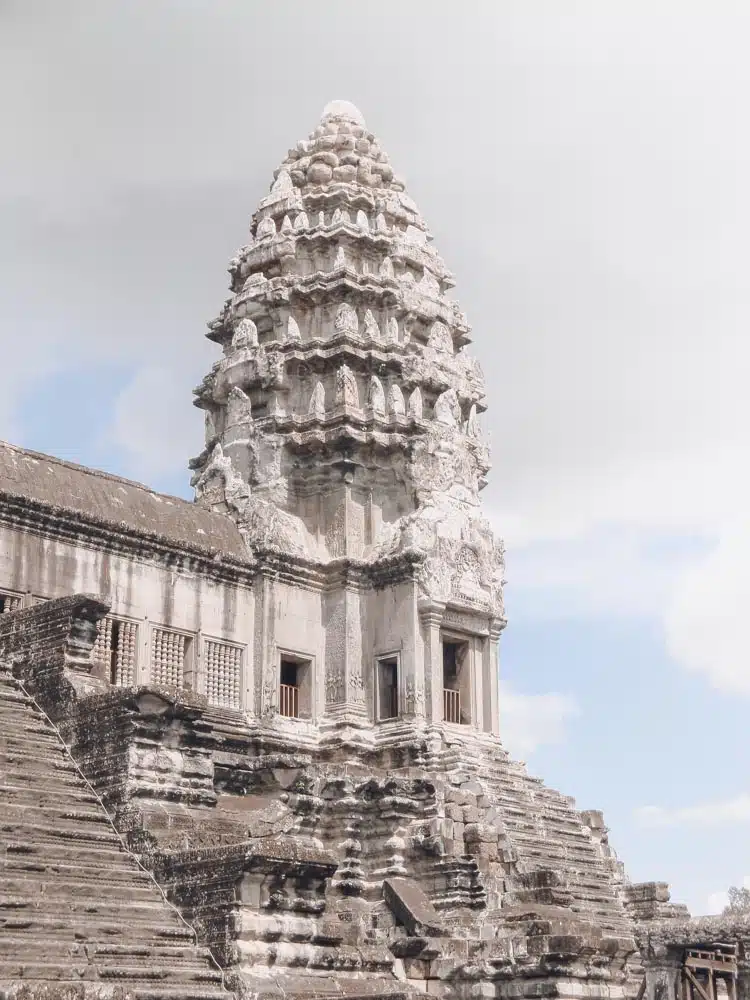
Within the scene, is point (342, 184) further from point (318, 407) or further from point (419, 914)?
point (419, 914)

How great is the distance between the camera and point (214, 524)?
28828 millimetres

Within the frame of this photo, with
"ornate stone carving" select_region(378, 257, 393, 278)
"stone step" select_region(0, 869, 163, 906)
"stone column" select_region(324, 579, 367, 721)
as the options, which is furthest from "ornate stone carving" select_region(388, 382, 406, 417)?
"stone step" select_region(0, 869, 163, 906)

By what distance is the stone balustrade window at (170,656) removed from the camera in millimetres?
26375

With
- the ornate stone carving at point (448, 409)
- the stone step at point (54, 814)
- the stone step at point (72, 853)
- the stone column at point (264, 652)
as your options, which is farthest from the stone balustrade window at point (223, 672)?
the stone step at point (72, 853)

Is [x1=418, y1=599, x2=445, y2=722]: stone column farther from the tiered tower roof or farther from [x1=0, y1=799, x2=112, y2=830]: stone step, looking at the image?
[x1=0, y1=799, x2=112, y2=830]: stone step

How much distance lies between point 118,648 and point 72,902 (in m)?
9.50

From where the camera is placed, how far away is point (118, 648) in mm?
25812

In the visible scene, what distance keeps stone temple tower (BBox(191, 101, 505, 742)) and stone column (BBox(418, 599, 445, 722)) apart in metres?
0.03

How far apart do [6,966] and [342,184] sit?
21566 mm

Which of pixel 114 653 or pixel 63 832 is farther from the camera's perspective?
pixel 114 653

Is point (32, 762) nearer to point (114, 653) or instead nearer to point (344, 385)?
point (114, 653)

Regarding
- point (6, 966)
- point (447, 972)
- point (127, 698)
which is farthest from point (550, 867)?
point (6, 966)

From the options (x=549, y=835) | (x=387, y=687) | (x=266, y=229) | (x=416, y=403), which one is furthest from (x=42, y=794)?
(x=266, y=229)

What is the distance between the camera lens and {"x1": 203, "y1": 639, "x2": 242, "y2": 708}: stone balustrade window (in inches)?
1076
